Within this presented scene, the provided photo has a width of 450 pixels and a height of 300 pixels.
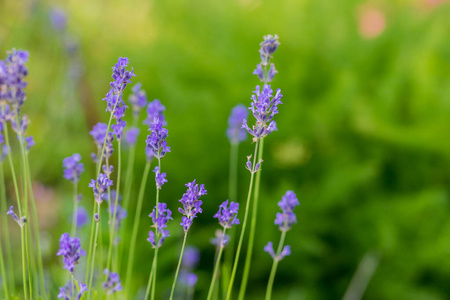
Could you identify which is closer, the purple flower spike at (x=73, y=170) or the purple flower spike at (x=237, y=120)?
the purple flower spike at (x=73, y=170)

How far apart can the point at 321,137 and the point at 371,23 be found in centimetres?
61

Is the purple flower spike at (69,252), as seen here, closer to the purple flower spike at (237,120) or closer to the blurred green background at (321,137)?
the purple flower spike at (237,120)

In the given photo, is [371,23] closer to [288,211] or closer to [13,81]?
[288,211]

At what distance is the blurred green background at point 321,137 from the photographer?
1847mm

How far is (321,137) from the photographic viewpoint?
1.99m

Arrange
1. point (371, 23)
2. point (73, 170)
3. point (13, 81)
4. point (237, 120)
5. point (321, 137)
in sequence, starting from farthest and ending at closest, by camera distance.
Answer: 1. point (371, 23)
2. point (321, 137)
3. point (237, 120)
4. point (73, 170)
5. point (13, 81)

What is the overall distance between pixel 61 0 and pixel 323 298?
2.75 metres

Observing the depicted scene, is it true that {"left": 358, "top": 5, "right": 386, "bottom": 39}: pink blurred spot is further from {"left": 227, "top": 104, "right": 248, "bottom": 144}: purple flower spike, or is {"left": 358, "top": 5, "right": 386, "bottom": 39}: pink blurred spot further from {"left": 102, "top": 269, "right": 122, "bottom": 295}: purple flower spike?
{"left": 102, "top": 269, "right": 122, "bottom": 295}: purple flower spike

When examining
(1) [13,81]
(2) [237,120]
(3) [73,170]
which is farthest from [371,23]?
(1) [13,81]

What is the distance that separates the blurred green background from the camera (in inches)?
72.7

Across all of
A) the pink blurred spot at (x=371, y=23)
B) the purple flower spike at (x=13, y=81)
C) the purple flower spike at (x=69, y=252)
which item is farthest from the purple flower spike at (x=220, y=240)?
the pink blurred spot at (x=371, y=23)

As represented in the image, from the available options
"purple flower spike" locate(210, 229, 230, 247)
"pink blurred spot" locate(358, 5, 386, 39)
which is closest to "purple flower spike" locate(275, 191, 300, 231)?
"purple flower spike" locate(210, 229, 230, 247)

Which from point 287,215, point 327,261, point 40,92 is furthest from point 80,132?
point 287,215

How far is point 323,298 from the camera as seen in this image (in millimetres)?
1903
